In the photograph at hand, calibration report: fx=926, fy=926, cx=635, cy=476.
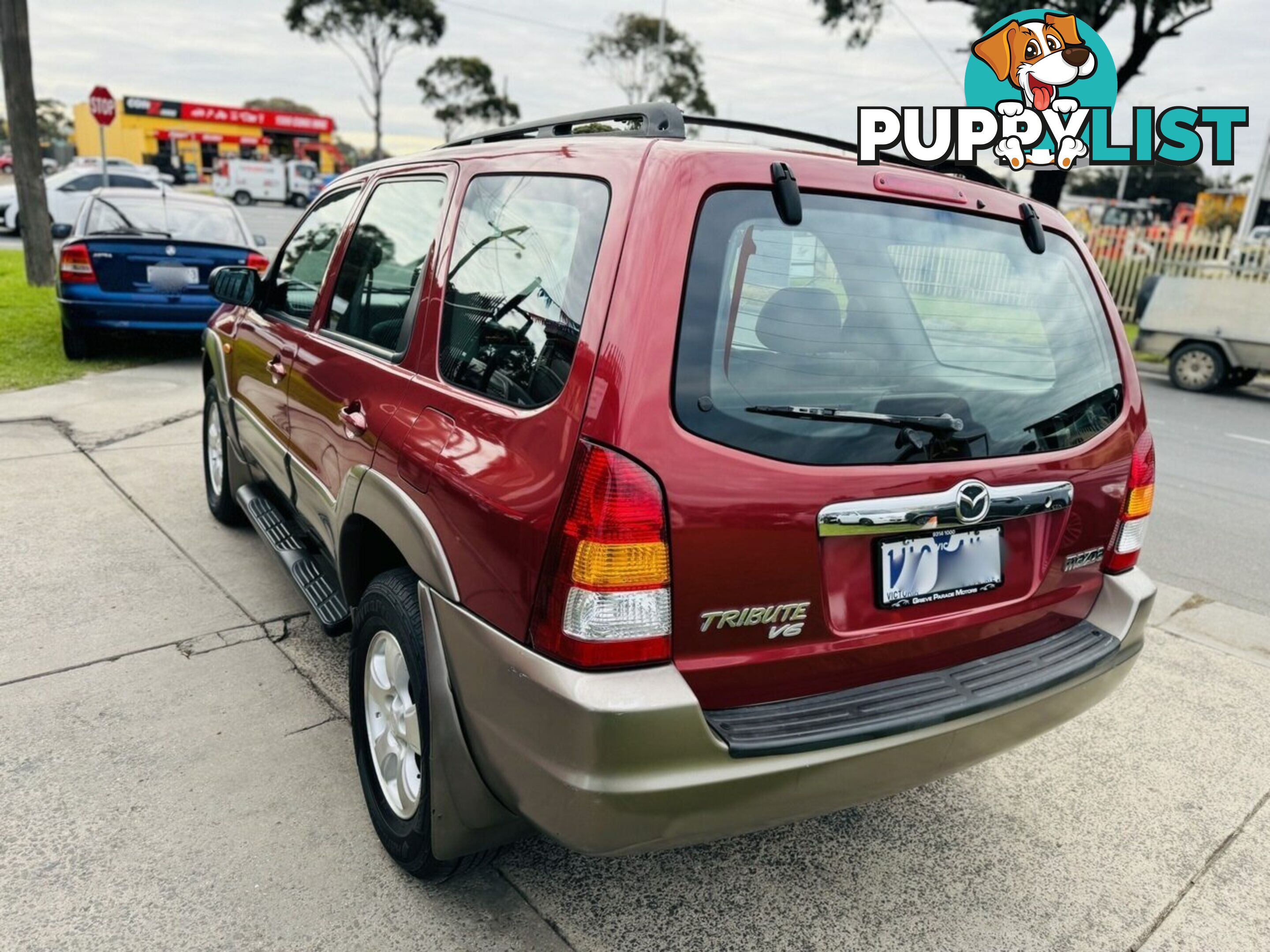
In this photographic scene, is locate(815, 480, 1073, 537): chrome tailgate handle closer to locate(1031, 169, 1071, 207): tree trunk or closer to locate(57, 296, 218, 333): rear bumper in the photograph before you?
locate(57, 296, 218, 333): rear bumper

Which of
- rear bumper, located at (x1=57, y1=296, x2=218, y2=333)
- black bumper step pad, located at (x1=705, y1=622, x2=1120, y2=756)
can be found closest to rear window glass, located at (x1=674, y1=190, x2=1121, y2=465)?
black bumper step pad, located at (x1=705, y1=622, x2=1120, y2=756)

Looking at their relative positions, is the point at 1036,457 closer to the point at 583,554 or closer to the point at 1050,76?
the point at 583,554

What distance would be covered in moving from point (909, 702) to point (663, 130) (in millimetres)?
1357

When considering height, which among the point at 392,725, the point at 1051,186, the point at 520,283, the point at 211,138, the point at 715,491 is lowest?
the point at 392,725

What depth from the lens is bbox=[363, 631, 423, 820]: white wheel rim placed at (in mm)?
2232

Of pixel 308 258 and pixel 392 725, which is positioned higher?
pixel 308 258

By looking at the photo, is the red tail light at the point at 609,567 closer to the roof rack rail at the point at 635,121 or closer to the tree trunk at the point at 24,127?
the roof rack rail at the point at 635,121

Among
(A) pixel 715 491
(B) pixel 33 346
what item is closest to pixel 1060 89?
(B) pixel 33 346

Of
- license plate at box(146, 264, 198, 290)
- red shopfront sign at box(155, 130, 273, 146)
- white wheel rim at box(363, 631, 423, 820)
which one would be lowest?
white wheel rim at box(363, 631, 423, 820)

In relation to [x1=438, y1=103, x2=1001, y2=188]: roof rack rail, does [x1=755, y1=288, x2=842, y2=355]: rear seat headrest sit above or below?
below

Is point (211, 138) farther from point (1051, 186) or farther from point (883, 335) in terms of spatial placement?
point (883, 335)

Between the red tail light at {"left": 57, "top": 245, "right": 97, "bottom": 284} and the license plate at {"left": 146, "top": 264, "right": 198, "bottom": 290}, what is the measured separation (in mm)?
404

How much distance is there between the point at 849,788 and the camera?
1.89m

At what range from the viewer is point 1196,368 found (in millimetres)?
11875
